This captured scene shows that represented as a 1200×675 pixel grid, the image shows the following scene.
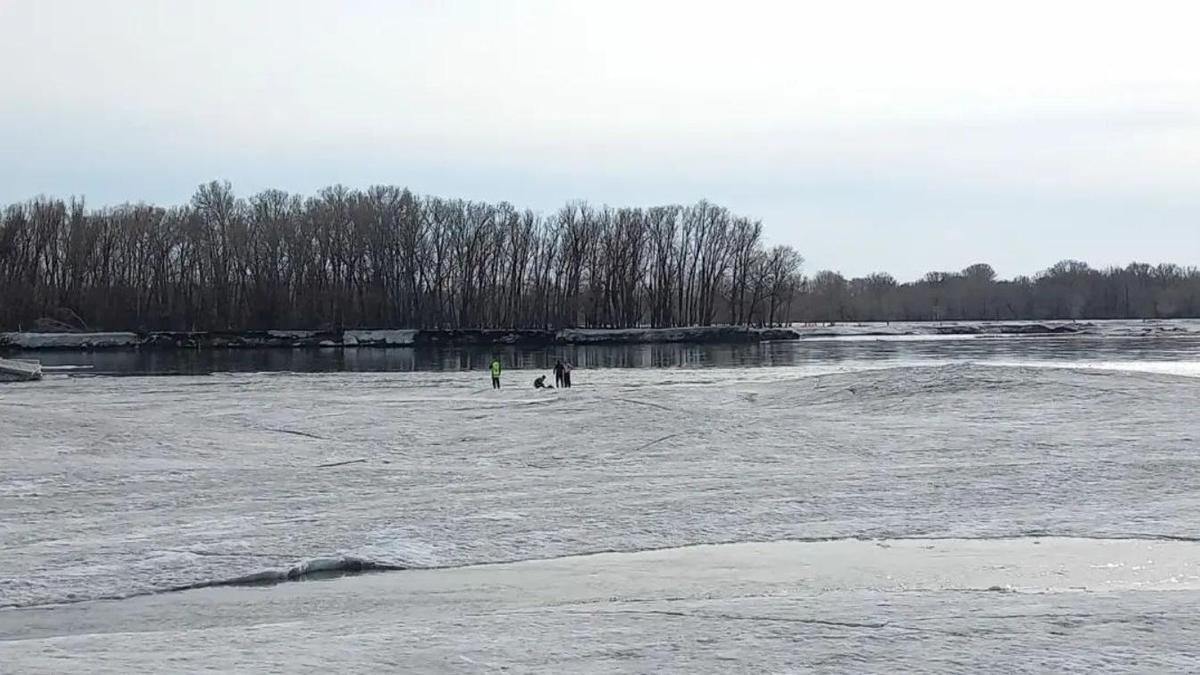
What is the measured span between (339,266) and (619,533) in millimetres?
119088

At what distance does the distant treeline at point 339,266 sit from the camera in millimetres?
127188

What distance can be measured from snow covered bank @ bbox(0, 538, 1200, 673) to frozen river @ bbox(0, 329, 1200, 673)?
0.05m

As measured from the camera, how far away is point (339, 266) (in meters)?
131

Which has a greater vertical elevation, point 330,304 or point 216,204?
point 216,204

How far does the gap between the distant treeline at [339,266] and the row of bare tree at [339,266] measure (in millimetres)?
171

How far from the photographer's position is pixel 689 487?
19.9 m

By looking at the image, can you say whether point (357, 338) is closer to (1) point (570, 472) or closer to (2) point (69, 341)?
(2) point (69, 341)

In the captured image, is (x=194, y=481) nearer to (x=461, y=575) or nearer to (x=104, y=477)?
(x=104, y=477)

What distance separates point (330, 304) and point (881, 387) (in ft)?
328

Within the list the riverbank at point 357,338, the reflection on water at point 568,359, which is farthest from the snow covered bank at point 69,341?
the reflection on water at point 568,359

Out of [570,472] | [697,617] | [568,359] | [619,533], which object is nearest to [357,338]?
[568,359]

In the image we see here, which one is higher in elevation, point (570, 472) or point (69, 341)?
point (69, 341)

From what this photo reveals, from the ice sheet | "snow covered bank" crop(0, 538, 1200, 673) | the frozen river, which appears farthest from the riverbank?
"snow covered bank" crop(0, 538, 1200, 673)

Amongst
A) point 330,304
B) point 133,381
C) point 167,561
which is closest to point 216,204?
point 330,304
